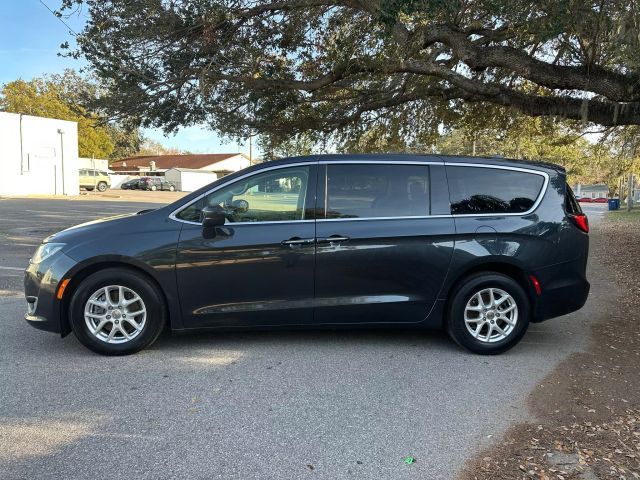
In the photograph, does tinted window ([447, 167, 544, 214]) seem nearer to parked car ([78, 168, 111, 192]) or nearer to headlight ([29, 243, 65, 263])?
headlight ([29, 243, 65, 263])

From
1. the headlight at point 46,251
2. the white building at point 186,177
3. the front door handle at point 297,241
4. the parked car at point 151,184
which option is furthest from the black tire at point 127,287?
the white building at point 186,177

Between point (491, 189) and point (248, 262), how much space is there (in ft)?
8.21

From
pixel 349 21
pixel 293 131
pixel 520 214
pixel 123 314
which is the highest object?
pixel 349 21

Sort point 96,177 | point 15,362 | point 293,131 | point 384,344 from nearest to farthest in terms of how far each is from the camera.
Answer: point 15,362, point 384,344, point 293,131, point 96,177

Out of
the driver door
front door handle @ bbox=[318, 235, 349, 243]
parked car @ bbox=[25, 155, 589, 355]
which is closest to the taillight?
parked car @ bbox=[25, 155, 589, 355]

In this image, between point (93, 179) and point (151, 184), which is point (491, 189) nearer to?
point (93, 179)

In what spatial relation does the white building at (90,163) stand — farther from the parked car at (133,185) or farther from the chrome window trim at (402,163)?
the chrome window trim at (402,163)

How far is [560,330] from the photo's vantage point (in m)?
5.91

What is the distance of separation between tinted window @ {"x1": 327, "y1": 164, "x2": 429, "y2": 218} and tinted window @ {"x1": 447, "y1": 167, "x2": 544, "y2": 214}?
312 mm

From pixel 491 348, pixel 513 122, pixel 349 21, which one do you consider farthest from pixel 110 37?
pixel 513 122

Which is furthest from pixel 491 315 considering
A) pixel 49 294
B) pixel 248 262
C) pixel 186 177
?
pixel 186 177

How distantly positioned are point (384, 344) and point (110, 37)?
8917mm

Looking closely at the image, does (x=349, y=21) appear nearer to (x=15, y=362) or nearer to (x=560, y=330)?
(x=560, y=330)

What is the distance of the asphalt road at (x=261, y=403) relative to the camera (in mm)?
3082
